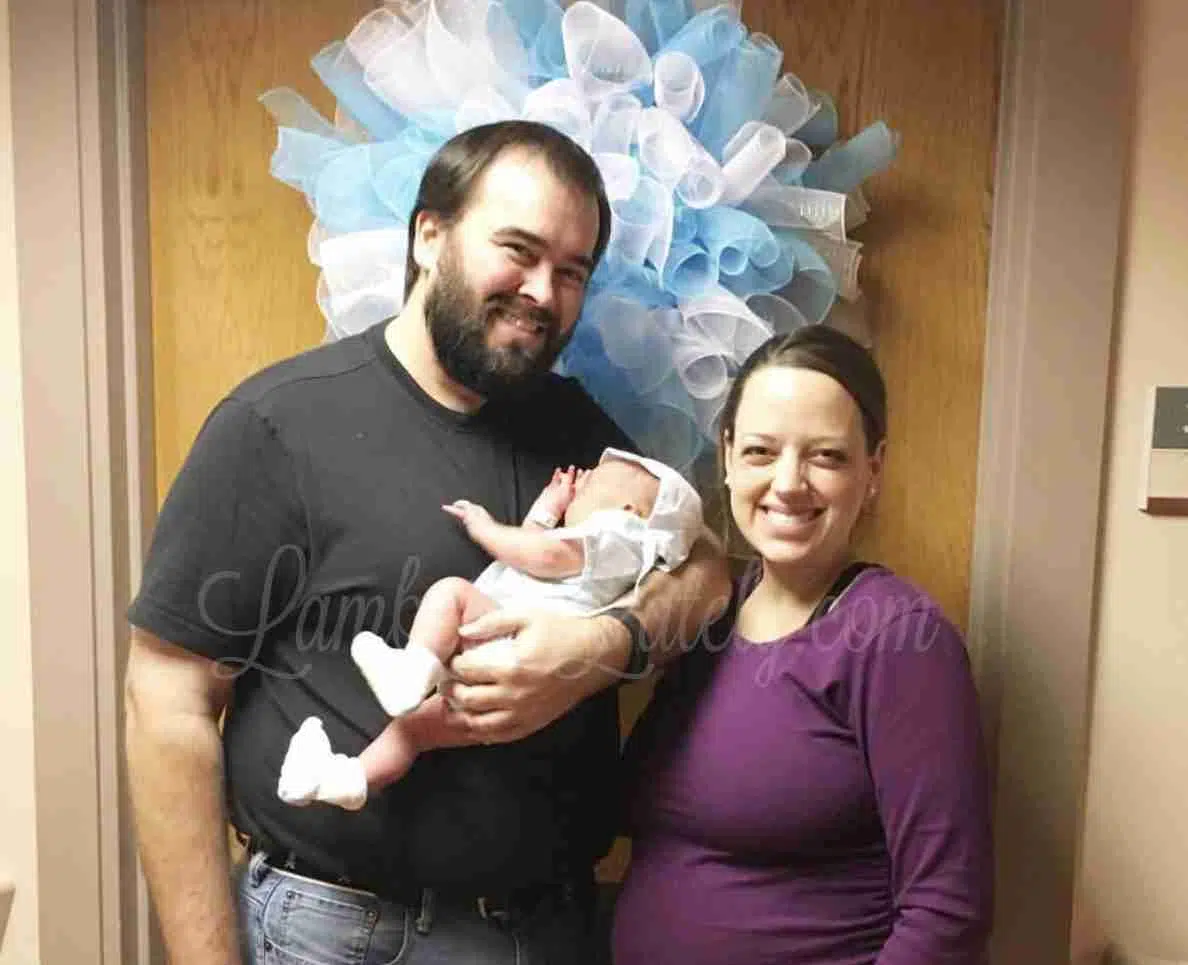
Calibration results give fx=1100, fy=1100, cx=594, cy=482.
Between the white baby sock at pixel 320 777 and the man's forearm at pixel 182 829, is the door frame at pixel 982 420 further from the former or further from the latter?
the white baby sock at pixel 320 777

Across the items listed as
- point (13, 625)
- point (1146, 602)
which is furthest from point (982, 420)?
point (13, 625)

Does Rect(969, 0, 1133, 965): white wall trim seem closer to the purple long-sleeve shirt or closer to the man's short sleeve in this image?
the purple long-sleeve shirt

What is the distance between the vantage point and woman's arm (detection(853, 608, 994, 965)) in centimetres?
99

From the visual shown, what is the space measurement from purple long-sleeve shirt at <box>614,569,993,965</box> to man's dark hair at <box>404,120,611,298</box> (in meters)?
0.49

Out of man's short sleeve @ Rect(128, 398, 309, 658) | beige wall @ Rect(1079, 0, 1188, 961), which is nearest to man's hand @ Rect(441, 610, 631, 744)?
man's short sleeve @ Rect(128, 398, 309, 658)

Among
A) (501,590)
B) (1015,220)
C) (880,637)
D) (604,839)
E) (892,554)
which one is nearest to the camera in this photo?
(880,637)

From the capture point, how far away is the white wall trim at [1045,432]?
4.33 feet

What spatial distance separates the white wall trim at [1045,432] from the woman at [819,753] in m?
0.35

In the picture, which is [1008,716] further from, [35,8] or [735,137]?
[35,8]

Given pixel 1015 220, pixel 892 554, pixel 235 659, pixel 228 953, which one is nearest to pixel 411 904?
pixel 228 953

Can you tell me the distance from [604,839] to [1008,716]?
0.55 meters

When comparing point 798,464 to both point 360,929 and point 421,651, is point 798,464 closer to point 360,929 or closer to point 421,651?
point 421,651

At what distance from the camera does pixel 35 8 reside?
1.37 m

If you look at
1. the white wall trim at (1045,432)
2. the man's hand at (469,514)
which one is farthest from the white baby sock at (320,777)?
the white wall trim at (1045,432)
